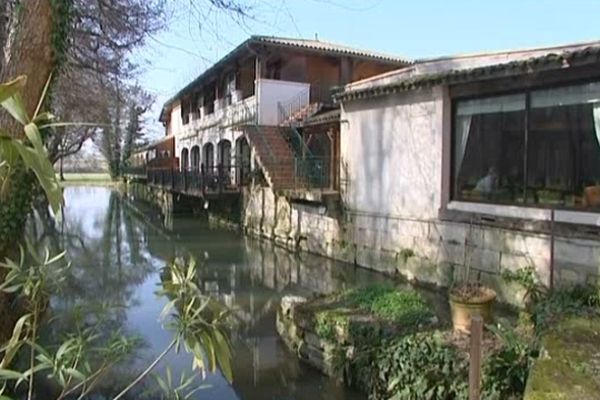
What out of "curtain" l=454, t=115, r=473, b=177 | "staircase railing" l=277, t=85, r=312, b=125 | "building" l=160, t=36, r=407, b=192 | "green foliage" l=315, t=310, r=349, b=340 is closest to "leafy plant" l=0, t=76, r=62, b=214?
"green foliage" l=315, t=310, r=349, b=340

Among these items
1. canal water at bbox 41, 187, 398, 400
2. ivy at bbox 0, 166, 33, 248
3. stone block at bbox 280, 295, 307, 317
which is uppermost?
ivy at bbox 0, 166, 33, 248

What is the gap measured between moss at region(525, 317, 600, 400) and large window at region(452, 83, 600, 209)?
4.18 m

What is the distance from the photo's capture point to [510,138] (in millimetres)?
8672

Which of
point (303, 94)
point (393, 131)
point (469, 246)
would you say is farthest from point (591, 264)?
point (303, 94)

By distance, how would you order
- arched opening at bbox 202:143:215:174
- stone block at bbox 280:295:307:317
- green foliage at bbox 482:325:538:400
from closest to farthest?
green foliage at bbox 482:325:538:400, stone block at bbox 280:295:307:317, arched opening at bbox 202:143:215:174

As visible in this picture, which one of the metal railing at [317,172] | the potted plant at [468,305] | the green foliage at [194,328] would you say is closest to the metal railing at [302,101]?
the metal railing at [317,172]

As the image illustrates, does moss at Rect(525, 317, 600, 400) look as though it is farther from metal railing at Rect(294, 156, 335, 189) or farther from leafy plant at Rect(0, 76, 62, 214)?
metal railing at Rect(294, 156, 335, 189)

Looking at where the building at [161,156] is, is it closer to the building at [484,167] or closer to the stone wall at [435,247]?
the stone wall at [435,247]

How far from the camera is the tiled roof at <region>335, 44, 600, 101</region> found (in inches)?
279

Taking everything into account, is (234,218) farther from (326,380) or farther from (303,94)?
(326,380)

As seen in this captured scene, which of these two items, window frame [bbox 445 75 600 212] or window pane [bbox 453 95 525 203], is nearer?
window frame [bbox 445 75 600 212]

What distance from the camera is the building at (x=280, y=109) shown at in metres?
15.6

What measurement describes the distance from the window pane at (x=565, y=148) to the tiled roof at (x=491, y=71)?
52 centimetres

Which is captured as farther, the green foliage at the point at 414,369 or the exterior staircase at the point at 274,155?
the exterior staircase at the point at 274,155
